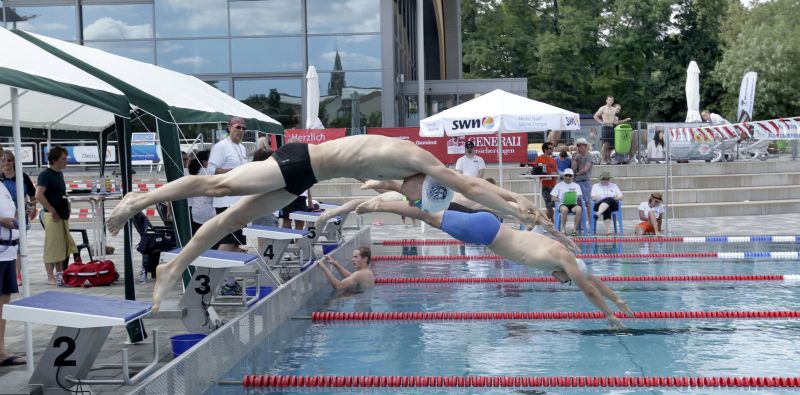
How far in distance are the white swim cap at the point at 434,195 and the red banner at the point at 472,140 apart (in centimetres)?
1463

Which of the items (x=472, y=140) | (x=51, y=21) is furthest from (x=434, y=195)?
(x=51, y=21)

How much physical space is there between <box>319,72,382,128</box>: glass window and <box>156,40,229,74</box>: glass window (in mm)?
2906

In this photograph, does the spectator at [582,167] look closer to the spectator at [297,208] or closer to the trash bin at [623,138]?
the spectator at [297,208]

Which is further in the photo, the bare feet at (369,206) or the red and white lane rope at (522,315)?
the red and white lane rope at (522,315)

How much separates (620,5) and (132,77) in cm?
3517

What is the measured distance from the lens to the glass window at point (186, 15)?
24.0 m

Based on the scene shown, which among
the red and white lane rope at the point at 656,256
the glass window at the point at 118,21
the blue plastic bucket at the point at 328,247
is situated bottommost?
the red and white lane rope at the point at 656,256

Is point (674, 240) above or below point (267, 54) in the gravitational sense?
below

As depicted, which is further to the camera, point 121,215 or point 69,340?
point 121,215

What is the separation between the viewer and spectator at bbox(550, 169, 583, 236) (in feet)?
47.3

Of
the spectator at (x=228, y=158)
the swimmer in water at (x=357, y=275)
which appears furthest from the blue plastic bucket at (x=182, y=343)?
the swimmer in water at (x=357, y=275)

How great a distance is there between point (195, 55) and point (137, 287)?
15.2 m

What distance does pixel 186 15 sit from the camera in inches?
945

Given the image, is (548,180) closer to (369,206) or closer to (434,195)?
(369,206)
